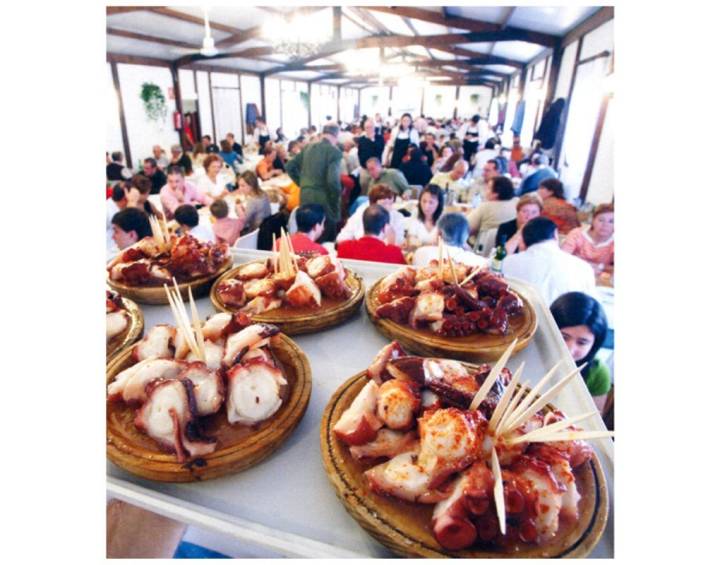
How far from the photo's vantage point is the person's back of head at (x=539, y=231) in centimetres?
279

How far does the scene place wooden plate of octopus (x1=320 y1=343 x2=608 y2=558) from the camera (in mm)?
855

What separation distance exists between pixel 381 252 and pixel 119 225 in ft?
6.58

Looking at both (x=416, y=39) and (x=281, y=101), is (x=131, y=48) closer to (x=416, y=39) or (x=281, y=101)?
(x=416, y=39)

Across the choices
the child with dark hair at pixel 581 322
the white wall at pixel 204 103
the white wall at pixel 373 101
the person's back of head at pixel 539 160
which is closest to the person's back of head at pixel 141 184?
the child with dark hair at pixel 581 322

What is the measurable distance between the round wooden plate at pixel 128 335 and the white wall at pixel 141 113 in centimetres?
1029

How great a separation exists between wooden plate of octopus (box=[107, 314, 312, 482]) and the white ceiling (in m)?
6.08

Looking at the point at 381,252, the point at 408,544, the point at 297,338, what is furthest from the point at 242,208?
the point at 408,544

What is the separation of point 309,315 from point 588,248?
122 inches

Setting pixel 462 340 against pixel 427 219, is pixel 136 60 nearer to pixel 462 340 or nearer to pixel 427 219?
pixel 427 219

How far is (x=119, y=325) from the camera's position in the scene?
1.47 meters

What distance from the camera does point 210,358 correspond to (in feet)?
4.11

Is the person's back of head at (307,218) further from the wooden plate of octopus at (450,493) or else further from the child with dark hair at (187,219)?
the wooden plate of octopus at (450,493)

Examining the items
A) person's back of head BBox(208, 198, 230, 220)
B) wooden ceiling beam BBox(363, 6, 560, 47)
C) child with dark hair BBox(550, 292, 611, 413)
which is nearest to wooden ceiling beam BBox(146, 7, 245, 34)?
wooden ceiling beam BBox(363, 6, 560, 47)

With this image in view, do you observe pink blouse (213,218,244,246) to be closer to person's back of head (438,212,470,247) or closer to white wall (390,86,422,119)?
person's back of head (438,212,470,247)
